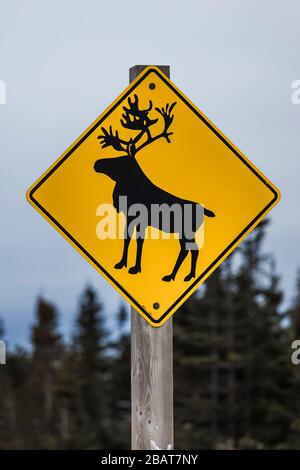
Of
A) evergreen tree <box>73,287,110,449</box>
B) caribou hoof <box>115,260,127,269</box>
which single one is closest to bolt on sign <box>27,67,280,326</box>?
caribou hoof <box>115,260,127,269</box>

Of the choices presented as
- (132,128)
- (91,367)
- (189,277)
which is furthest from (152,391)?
(91,367)

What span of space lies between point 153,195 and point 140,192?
7cm

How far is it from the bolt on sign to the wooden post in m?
0.13

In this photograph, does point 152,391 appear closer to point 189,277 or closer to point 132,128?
point 189,277

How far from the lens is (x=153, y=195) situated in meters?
5.30

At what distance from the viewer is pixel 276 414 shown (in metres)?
61.7

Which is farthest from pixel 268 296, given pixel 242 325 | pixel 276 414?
pixel 276 414

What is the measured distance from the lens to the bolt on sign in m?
5.23

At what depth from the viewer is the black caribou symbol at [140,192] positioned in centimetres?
523

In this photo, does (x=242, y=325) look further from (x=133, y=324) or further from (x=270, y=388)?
(x=133, y=324)

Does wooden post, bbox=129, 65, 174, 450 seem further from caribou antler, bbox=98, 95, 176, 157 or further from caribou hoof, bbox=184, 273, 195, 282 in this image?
caribou antler, bbox=98, 95, 176, 157
